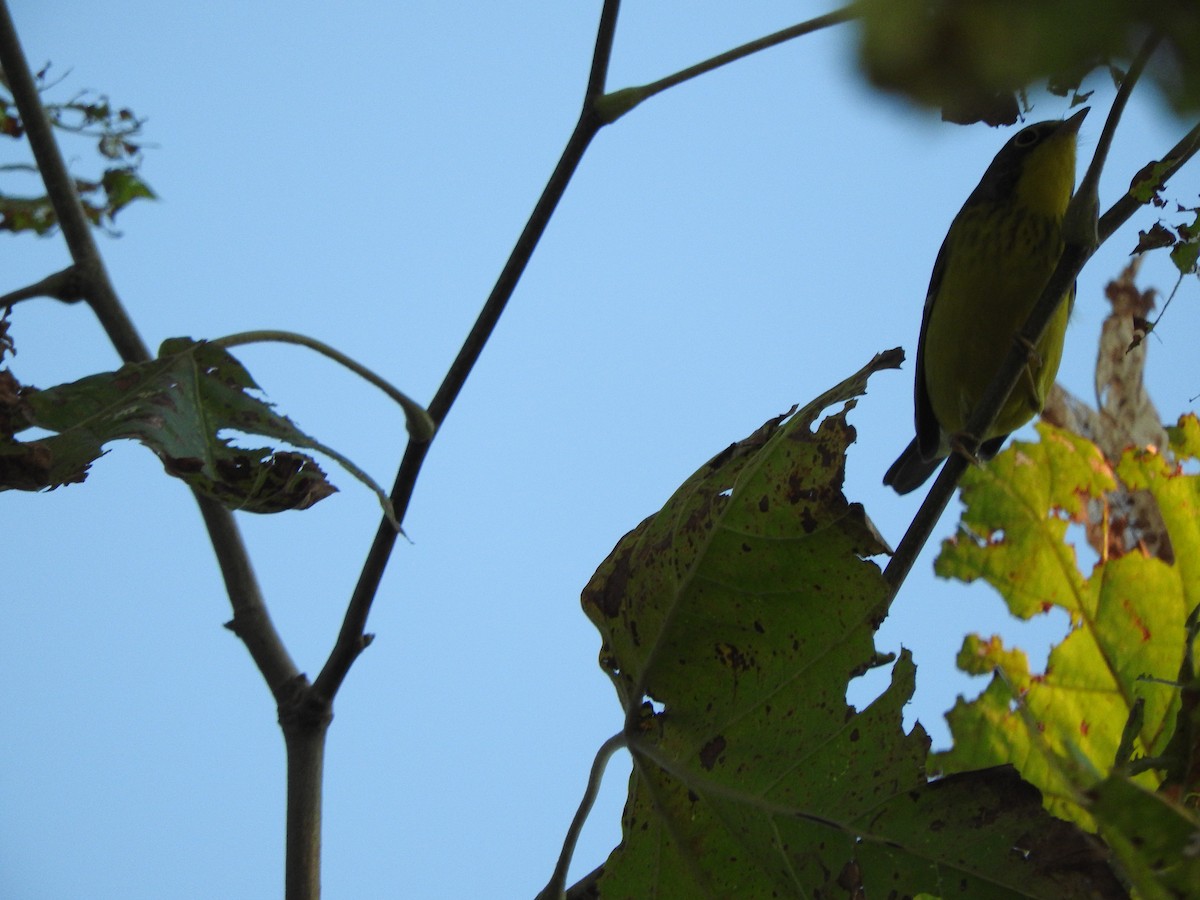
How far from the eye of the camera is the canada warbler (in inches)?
139

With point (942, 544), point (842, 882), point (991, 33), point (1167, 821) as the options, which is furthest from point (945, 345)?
point (991, 33)

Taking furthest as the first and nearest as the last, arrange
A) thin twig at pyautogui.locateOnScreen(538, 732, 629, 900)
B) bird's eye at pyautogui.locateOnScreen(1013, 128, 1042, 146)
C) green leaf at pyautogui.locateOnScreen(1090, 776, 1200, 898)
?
bird's eye at pyautogui.locateOnScreen(1013, 128, 1042, 146) → thin twig at pyautogui.locateOnScreen(538, 732, 629, 900) → green leaf at pyautogui.locateOnScreen(1090, 776, 1200, 898)

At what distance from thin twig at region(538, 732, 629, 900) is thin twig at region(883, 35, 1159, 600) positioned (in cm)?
53

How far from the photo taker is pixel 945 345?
3.76 meters

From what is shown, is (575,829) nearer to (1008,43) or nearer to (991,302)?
(1008,43)

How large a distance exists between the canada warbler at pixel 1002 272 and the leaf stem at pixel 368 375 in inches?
85.0

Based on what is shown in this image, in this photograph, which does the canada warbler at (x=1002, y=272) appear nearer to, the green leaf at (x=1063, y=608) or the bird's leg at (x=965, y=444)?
the green leaf at (x=1063, y=608)

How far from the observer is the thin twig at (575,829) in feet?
5.23

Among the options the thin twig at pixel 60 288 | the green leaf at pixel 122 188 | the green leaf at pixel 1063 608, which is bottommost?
the green leaf at pixel 1063 608

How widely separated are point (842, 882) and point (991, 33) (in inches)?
54.9

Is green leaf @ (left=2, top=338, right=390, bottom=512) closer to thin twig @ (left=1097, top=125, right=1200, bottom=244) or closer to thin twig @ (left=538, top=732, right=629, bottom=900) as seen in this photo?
thin twig @ (left=538, top=732, right=629, bottom=900)

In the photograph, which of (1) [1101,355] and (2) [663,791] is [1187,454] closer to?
(1) [1101,355]

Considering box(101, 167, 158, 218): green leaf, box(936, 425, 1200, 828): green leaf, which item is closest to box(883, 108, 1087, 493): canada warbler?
box(936, 425, 1200, 828): green leaf

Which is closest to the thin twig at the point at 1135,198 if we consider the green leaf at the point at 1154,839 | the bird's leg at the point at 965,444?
the bird's leg at the point at 965,444
